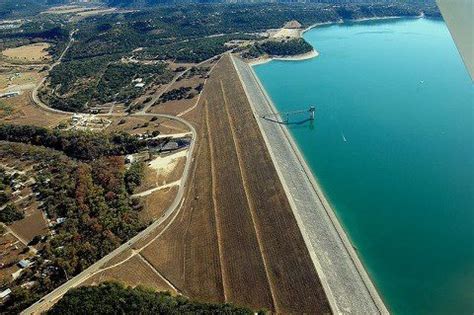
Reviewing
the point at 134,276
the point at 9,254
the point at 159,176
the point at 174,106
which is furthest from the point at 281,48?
the point at 9,254

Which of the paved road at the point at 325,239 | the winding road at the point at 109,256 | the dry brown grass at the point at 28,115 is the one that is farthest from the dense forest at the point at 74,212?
the paved road at the point at 325,239

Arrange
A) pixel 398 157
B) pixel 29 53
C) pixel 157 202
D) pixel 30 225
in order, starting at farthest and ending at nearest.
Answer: pixel 29 53 < pixel 398 157 < pixel 157 202 < pixel 30 225

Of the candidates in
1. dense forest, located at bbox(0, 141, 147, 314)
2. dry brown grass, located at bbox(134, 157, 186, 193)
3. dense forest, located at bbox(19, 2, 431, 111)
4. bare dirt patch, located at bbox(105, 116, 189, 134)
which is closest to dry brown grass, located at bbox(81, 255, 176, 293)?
dense forest, located at bbox(0, 141, 147, 314)

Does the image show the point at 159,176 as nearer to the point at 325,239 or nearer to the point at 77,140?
the point at 77,140

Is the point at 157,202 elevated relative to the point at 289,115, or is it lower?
elevated

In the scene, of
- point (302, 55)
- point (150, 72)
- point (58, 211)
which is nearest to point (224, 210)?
point (58, 211)

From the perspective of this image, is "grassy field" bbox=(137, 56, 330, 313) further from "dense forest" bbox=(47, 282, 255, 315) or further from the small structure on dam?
the small structure on dam
